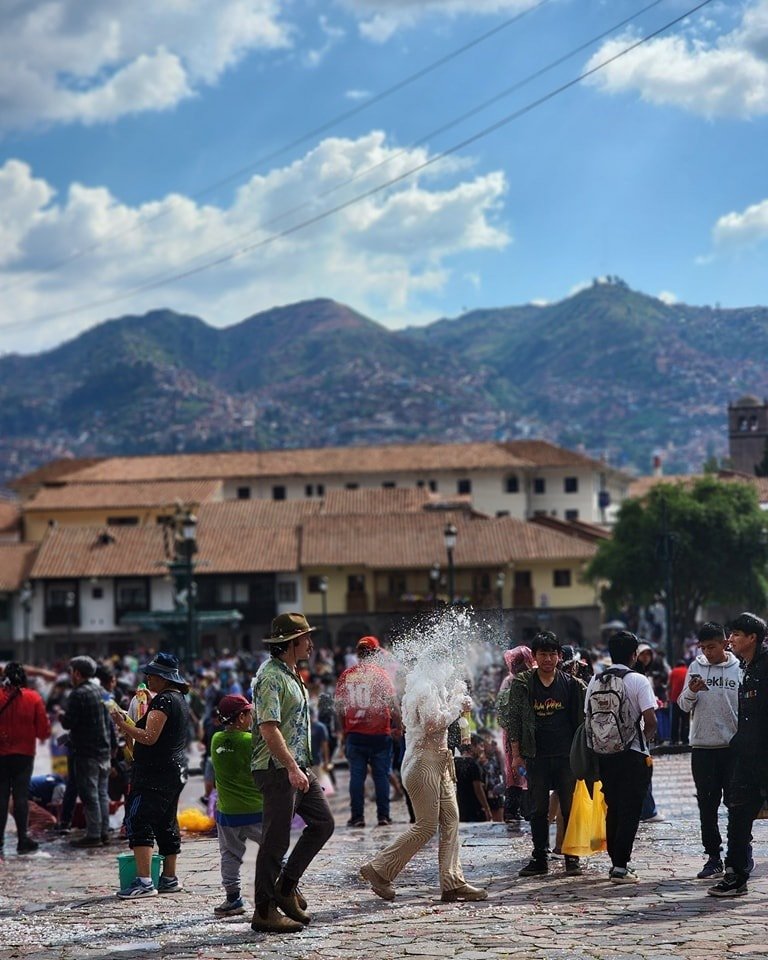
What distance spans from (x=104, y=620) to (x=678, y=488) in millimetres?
25974

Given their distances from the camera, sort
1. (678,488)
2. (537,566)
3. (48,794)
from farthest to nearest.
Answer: (537,566) < (678,488) < (48,794)

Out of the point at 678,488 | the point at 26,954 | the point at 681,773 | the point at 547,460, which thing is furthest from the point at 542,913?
the point at 547,460

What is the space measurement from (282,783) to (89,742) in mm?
5008

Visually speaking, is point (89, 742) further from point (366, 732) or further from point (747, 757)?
point (747, 757)

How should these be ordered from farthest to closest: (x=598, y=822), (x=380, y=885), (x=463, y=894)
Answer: (x=598, y=822), (x=380, y=885), (x=463, y=894)

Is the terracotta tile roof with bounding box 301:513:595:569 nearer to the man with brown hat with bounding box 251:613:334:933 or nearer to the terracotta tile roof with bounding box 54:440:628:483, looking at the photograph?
the terracotta tile roof with bounding box 54:440:628:483

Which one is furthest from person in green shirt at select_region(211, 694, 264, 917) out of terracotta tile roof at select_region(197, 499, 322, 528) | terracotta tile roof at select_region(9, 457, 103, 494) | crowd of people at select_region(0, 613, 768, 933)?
terracotta tile roof at select_region(9, 457, 103, 494)

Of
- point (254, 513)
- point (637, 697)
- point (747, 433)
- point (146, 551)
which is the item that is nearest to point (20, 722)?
point (637, 697)

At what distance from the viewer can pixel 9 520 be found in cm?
9400

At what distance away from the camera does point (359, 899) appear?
29.3 feet

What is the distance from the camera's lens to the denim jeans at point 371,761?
12617mm

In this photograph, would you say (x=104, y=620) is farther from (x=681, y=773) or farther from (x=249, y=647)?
(x=681, y=773)

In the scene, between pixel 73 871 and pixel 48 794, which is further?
pixel 48 794

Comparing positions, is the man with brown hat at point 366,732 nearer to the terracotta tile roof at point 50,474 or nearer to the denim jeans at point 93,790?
the denim jeans at point 93,790
